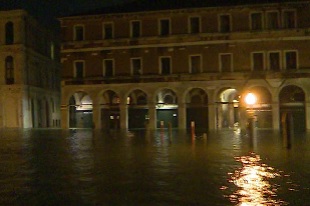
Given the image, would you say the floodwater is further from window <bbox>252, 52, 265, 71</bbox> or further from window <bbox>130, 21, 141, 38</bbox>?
window <bbox>130, 21, 141, 38</bbox>

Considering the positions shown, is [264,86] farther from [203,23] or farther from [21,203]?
[21,203]

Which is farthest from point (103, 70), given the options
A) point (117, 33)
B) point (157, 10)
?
point (157, 10)

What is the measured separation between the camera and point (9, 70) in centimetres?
4875

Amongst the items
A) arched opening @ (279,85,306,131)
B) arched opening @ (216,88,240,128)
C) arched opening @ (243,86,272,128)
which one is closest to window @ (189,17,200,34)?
arched opening @ (216,88,240,128)

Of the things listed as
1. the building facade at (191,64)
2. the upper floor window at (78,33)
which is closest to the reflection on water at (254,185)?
the building facade at (191,64)

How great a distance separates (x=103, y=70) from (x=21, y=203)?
3421 cm

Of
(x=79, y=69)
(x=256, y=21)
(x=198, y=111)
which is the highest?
(x=256, y=21)

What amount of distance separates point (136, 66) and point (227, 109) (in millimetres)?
9024

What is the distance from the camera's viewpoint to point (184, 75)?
39375mm

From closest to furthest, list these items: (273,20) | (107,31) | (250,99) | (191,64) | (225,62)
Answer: (250,99)
(273,20)
(225,62)
(191,64)
(107,31)

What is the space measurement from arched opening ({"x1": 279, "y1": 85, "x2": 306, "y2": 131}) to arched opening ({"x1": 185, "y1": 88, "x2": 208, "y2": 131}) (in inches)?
253

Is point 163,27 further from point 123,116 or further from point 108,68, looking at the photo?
point 123,116

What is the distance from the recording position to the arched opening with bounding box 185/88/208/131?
40.2 m

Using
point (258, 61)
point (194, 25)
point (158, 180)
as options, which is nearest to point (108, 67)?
point (194, 25)
